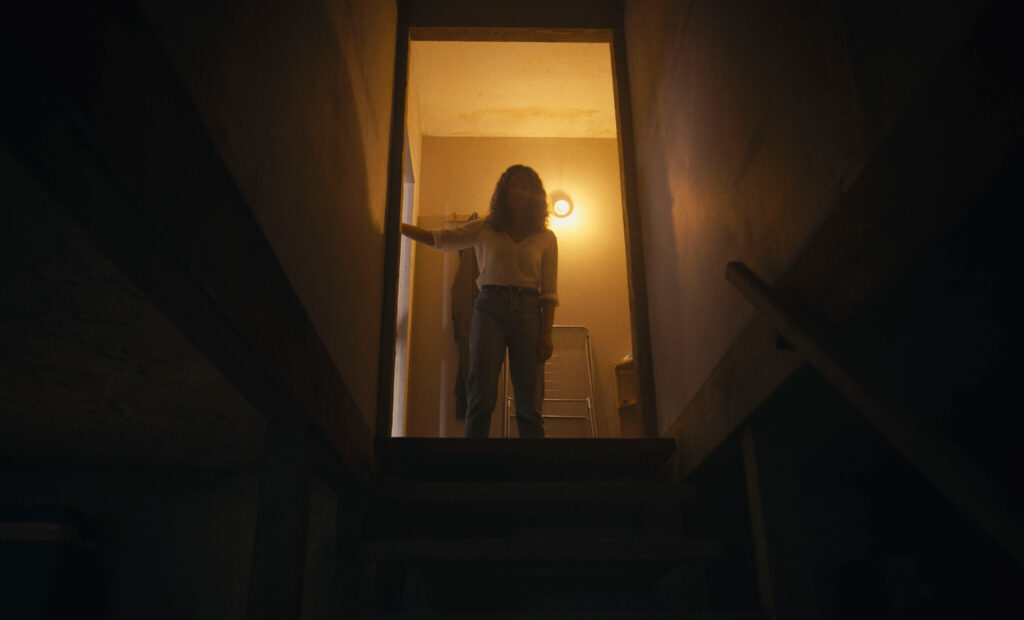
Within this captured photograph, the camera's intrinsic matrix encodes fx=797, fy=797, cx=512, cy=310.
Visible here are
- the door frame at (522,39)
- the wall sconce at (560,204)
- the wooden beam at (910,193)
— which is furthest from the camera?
the wall sconce at (560,204)

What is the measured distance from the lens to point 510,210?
3836 millimetres

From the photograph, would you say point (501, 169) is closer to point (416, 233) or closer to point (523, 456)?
point (416, 233)

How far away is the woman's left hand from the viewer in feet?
11.9

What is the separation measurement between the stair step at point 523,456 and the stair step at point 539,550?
19.3 inches

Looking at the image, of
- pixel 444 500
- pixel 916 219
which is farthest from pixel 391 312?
pixel 916 219

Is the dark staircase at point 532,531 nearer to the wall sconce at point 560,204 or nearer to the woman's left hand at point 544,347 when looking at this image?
the woman's left hand at point 544,347

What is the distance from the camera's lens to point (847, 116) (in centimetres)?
148

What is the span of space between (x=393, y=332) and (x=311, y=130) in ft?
4.62

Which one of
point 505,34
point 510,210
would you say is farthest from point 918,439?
point 505,34

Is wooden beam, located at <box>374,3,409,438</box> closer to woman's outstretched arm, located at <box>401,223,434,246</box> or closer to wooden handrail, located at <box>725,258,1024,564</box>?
woman's outstretched arm, located at <box>401,223,434,246</box>

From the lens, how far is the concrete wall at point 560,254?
17.5ft

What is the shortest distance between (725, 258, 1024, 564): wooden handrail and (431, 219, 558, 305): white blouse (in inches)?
83.7

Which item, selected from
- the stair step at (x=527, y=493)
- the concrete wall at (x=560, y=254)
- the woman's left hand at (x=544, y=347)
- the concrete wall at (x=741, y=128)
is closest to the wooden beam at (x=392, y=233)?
the stair step at (x=527, y=493)

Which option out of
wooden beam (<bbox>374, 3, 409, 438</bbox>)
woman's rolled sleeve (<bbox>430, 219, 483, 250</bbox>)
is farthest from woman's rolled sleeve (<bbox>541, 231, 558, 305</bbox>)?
wooden beam (<bbox>374, 3, 409, 438</bbox>)
